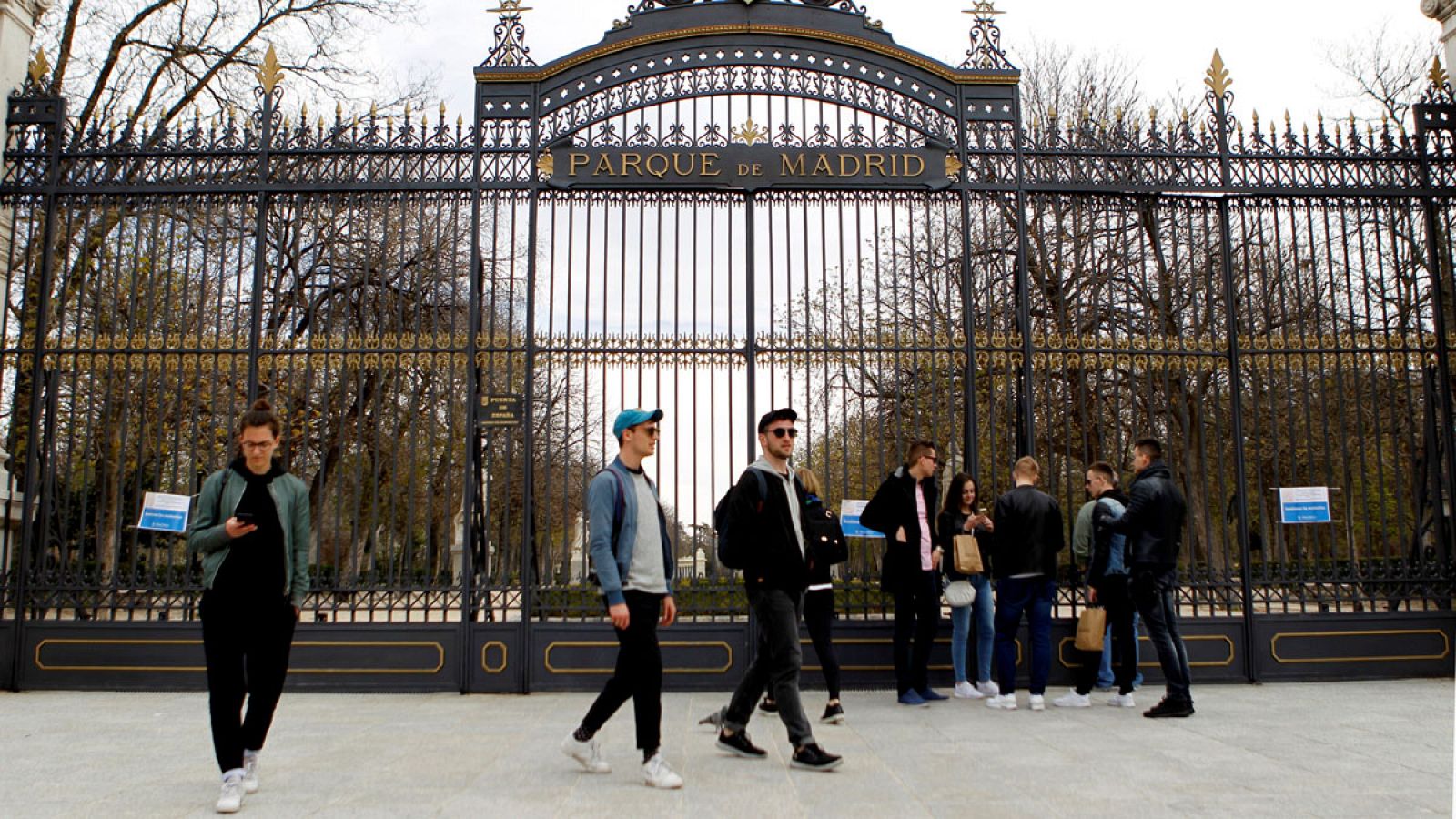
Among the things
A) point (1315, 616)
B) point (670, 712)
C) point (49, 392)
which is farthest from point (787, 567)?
point (49, 392)

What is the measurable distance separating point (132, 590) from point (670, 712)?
175 inches

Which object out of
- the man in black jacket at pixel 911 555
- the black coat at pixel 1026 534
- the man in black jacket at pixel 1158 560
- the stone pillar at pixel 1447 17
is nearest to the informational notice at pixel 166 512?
the man in black jacket at pixel 911 555

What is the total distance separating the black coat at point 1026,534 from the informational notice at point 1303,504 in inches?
101

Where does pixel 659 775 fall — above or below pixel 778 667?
below

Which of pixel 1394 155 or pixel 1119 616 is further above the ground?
pixel 1394 155

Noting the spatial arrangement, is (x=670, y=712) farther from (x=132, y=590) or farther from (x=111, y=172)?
(x=111, y=172)

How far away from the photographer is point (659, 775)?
16.2ft

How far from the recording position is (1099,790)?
4918 millimetres

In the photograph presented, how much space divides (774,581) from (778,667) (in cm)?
43

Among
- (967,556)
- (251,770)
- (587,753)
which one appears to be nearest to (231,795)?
(251,770)

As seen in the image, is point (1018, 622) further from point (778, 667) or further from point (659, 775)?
point (659, 775)

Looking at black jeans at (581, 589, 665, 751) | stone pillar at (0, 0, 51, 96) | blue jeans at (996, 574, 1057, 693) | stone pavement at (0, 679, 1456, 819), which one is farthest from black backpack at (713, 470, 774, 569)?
stone pillar at (0, 0, 51, 96)

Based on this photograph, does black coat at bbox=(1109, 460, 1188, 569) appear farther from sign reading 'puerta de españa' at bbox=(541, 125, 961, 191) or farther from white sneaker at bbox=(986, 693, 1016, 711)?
sign reading 'puerta de españa' at bbox=(541, 125, 961, 191)

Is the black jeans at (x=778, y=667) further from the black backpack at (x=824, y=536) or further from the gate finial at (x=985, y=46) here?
the gate finial at (x=985, y=46)
